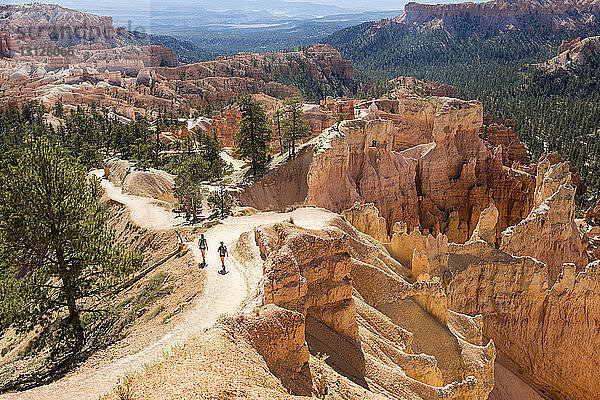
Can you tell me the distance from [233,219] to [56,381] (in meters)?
18.1

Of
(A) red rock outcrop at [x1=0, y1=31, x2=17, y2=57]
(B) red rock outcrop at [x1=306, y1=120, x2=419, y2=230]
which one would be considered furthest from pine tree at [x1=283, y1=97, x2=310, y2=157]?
(A) red rock outcrop at [x1=0, y1=31, x2=17, y2=57]

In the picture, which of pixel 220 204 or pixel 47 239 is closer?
pixel 47 239

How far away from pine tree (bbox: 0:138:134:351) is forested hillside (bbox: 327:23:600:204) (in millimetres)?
65702

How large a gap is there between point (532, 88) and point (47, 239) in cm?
14834

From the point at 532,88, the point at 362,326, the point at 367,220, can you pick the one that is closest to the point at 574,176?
the point at 367,220

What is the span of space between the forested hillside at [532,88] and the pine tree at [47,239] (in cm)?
6570

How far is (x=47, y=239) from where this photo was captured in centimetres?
1848

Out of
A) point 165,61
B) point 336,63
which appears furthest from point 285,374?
point 165,61

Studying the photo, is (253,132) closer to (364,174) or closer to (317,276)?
Answer: (364,174)

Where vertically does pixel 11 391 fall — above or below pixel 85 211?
below

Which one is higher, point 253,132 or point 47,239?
point 47,239

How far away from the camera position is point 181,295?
18.2m

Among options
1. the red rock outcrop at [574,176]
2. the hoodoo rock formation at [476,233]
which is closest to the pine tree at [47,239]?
the hoodoo rock formation at [476,233]

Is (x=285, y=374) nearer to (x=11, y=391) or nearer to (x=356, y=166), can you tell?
(x=11, y=391)
